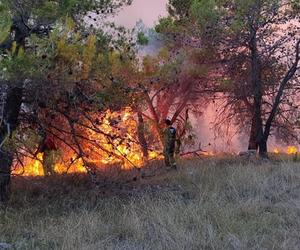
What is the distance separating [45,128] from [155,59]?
264cm

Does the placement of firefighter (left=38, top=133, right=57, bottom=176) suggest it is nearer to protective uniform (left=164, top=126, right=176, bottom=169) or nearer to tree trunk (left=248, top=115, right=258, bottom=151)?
protective uniform (left=164, top=126, right=176, bottom=169)

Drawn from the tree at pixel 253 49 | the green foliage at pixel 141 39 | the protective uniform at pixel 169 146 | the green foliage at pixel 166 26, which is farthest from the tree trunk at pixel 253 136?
the green foliage at pixel 141 39

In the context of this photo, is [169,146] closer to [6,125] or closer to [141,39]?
[141,39]

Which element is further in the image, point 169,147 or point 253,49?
point 253,49

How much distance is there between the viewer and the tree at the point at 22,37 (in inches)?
320

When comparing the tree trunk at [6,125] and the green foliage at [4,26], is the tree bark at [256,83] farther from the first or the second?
the green foliage at [4,26]

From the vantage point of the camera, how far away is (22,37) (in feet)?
32.0

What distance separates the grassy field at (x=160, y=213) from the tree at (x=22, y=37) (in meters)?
1.24

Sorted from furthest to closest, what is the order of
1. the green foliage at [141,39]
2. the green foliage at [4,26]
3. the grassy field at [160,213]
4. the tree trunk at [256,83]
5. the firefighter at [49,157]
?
the tree trunk at [256,83] → the firefighter at [49,157] → the green foliage at [141,39] → the green foliage at [4,26] → the grassy field at [160,213]

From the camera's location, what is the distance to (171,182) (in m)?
12.1

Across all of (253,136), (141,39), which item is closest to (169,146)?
(141,39)

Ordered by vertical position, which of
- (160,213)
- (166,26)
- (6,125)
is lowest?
(160,213)

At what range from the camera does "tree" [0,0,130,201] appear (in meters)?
8.12

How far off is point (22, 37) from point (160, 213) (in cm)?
417
